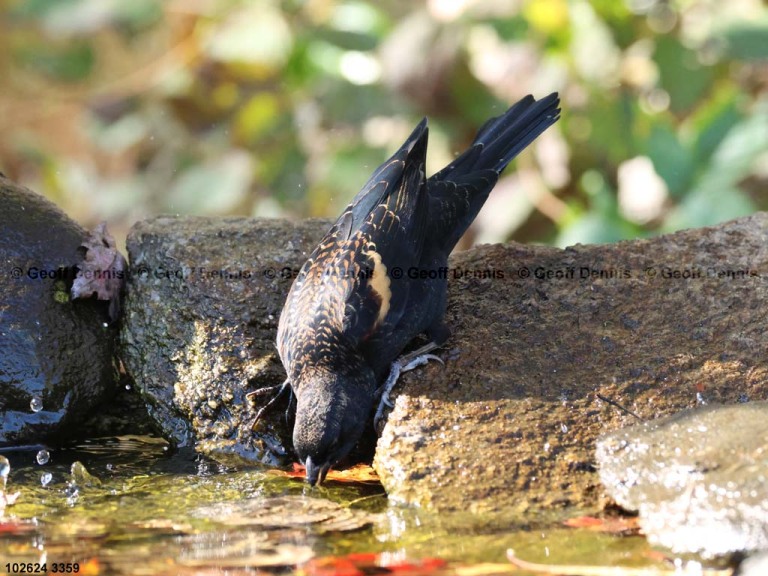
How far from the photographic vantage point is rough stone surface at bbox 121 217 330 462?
3951 mm

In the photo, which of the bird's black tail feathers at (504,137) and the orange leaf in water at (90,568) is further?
the bird's black tail feathers at (504,137)

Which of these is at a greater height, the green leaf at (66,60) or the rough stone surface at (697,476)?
the green leaf at (66,60)

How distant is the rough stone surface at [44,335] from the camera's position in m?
4.01

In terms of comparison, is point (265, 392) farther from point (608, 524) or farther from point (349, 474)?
point (608, 524)

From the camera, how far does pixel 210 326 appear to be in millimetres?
4094

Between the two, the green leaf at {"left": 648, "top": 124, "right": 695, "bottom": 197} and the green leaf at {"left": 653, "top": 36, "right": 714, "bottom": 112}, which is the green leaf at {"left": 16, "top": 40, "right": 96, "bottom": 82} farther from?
the green leaf at {"left": 648, "top": 124, "right": 695, "bottom": 197}

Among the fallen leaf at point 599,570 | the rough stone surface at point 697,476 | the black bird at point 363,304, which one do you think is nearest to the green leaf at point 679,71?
the black bird at point 363,304

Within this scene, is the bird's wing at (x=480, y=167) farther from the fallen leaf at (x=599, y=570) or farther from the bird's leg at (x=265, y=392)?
the fallen leaf at (x=599, y=570)

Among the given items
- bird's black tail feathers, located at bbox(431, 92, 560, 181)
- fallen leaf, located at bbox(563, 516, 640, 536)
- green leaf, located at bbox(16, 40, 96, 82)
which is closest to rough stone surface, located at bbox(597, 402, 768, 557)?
fallen leaf, located at bbox(563, 516, 640, 536)

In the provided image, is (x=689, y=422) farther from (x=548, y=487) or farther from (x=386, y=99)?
(x=386, y=99)

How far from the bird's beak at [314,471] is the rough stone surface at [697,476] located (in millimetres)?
1014

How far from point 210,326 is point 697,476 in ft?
7.06

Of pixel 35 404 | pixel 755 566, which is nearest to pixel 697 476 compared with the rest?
pixel 755 566

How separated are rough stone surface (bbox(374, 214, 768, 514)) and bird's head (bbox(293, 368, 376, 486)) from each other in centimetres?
17
